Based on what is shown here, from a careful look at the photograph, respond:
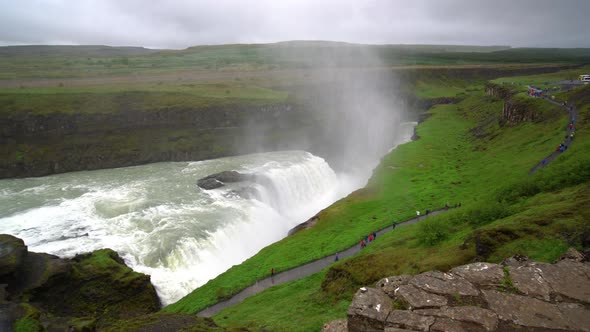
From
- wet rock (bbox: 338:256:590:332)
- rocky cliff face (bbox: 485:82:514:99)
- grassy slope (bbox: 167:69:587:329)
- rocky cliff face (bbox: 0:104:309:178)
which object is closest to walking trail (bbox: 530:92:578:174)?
grassy slope (bbox: 167:69:587:329)

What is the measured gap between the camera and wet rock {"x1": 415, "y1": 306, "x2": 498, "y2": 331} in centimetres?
822

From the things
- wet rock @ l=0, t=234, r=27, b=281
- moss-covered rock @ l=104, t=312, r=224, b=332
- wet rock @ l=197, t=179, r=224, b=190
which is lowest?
wet rock @ l=197, t=179, r=224, b=190

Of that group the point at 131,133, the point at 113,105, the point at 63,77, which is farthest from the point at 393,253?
the point at 63,77

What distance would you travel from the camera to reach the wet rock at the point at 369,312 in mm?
8805

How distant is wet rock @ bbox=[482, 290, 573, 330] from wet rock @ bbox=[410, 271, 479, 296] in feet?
1.52

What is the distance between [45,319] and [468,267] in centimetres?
2221

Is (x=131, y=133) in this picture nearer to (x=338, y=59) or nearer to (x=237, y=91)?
(x=237, y=91)

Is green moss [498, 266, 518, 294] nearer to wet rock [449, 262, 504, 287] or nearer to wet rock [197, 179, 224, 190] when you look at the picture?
wet rock [449, 262, 504, 287]

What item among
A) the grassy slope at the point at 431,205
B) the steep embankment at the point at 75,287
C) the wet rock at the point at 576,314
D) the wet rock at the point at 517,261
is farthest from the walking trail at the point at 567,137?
the steep embankment at the point at 75,287

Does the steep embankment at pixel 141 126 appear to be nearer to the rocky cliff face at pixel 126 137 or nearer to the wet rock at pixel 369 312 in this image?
the rocky cliff face at pixel 126 137

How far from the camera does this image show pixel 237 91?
296ft

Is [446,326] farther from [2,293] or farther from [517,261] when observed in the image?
[2,293]

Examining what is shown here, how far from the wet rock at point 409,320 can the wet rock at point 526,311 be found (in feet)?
5.91

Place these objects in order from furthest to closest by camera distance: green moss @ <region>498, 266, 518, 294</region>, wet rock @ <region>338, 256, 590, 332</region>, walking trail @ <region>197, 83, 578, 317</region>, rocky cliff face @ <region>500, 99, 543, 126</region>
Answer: rocky cliff face @ <region>500, 99, 543, 126</region>
walking trail @ <region>197, 83, 578, 317</region>
green moss @ <region>498, 266, 518, 294</region>
wet rock @ <region>338, 256, 590, 332</region>
